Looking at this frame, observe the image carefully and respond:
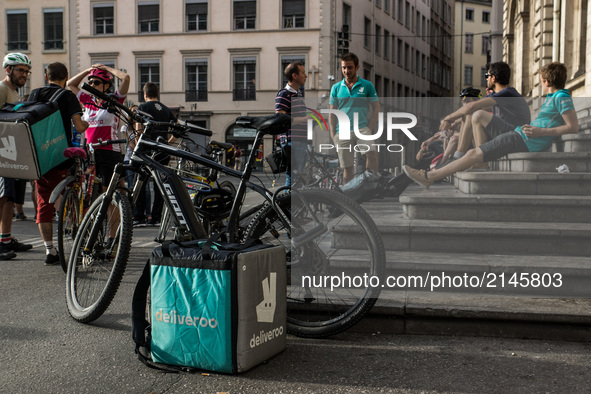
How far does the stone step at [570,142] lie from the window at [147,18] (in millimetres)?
38026

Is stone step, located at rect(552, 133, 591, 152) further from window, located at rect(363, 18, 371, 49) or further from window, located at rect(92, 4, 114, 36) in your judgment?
window, located at rect(92, 4, 114, 36)

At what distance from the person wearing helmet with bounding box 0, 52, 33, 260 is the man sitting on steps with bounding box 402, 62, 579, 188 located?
4069 mm

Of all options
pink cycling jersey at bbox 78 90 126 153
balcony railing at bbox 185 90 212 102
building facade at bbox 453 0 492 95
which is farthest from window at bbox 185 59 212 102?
building facade at bbox 453 0 492 95

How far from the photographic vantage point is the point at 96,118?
24.7 ft

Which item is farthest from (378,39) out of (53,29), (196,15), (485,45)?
(485,45)

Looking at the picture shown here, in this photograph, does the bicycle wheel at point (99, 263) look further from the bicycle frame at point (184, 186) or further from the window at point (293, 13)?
the window at point (293, 13)

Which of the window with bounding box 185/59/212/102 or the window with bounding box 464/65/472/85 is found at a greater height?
the window with bounding box 464/65/472/85

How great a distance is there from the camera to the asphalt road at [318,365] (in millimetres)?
3137

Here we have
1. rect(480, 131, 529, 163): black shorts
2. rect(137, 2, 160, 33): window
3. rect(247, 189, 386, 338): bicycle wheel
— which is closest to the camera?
rect(247, 189, 386, 338): bicycle wheel

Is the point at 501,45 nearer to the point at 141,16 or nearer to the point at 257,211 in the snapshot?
the point at 141,16

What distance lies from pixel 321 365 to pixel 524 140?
6.94ft

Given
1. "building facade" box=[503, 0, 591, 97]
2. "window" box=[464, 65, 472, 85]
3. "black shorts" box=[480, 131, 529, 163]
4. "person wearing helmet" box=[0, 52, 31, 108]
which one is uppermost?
"window" box=[464, 65, 472, 85]

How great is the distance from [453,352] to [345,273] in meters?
0.78

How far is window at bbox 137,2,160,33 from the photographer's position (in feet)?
132
